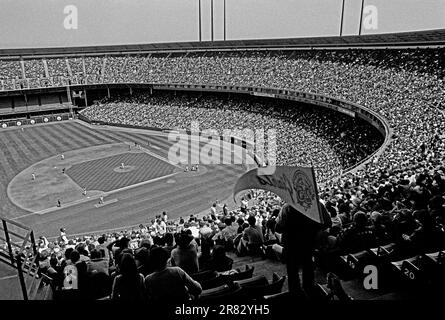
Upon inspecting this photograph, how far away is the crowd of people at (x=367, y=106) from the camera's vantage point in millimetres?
7266

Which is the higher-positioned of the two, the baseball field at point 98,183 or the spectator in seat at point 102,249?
the spectator in seat at point 102,249

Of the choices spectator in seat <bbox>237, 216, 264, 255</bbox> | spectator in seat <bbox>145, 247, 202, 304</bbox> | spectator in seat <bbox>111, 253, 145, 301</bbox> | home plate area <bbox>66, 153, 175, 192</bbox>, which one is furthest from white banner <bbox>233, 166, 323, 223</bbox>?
home plate area <bbox>66, 153, 175, 192</bbox>

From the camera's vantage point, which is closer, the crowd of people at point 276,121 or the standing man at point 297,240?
the standing man at point 297,240

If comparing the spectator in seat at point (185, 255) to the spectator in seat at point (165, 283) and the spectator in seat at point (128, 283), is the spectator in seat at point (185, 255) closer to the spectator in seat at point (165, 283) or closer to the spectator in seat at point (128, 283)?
the spectator in seat at point (165, 283)

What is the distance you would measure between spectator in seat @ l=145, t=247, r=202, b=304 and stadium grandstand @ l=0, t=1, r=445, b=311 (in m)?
0.02

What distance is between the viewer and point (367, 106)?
113ft

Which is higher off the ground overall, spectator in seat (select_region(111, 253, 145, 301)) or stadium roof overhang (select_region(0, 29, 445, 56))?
stadium roof overhang (select_region(0, 29, 445, 56))

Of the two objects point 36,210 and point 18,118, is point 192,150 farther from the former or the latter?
point 18,118

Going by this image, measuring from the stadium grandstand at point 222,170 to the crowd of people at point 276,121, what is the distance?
0.29 metres

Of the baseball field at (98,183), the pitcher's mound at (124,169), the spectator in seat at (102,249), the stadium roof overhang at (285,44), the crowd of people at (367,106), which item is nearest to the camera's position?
the crowd of people at (367,106)

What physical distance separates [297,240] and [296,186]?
1012mm

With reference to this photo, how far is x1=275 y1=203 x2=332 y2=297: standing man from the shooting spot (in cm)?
545

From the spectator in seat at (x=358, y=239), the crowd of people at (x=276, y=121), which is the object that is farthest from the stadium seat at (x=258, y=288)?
the crowd of people at (x=276, y=121)

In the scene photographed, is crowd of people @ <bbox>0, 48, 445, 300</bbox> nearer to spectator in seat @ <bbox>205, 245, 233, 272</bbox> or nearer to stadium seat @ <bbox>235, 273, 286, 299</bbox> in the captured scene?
stadium seat @ <bbox>235, 273, 286, 299</bbox>
